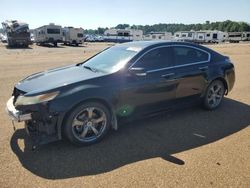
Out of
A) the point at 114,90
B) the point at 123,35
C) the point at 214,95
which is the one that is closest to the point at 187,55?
the point at 214,95

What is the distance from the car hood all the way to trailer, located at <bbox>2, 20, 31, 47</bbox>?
30.7 meters

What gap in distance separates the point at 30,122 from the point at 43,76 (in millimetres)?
1141

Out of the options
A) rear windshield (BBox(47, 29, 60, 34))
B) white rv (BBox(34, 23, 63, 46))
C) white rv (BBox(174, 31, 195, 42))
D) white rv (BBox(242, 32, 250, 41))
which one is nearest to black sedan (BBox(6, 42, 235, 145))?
white rv (BBox(34, 23, 63, 46))

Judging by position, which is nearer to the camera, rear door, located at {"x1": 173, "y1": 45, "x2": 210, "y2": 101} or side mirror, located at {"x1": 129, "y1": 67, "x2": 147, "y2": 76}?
side mirror, located at {"x1": 129, "y1": 67, "x2": 147, "y2": 76}

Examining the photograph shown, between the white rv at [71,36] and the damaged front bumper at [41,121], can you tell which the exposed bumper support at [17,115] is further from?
the white rv at [71,36]

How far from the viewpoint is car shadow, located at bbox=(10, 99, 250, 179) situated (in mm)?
3758

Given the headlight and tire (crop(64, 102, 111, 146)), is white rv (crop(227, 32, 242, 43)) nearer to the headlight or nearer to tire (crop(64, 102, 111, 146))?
tire (crop(64, 102, 111, 146))

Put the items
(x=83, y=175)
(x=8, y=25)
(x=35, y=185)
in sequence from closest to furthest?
(x=35, y=185) < (x=83, y=175) < (x=8, y=25)

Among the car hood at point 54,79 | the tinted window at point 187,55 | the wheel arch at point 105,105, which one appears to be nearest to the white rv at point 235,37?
the tinted window at point 187,55

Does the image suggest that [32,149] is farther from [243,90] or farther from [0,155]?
[243,90]

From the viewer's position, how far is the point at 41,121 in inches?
156

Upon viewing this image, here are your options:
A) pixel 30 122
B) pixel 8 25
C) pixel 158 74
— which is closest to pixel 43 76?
pixel 30 122

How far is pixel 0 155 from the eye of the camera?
4043 mm

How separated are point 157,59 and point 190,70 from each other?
84 centimetres
